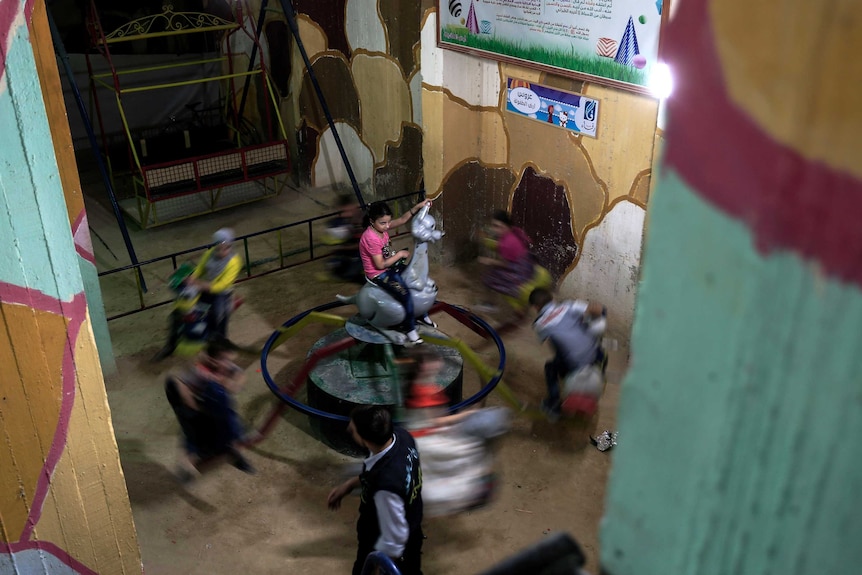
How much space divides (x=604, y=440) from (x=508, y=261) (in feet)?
5.30

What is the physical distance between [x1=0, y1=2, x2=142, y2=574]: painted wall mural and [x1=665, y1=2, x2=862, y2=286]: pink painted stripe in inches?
96.7

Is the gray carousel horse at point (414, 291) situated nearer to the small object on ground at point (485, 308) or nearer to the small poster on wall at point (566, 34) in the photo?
Answer: the small object on ground at point (485, 308)

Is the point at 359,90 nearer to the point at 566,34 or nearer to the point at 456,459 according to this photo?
the point at 566,34

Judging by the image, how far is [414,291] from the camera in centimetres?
571

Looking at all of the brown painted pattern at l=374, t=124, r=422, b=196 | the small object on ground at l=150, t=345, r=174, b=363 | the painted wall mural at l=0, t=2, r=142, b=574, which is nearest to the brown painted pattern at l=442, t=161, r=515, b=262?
the brown painted pattern at l=374, t=124, r=422, b=196

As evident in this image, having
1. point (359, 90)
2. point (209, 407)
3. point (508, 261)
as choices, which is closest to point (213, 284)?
point (209, 407)

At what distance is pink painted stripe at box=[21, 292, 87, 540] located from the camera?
9.84 feet

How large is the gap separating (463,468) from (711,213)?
368cm

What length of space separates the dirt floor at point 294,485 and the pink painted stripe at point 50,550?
1367 mm

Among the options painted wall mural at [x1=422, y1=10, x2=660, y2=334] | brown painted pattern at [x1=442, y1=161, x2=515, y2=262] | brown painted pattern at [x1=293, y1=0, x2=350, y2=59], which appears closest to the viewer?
painted wall mural at [x1=422, y1=10, x2=660, y2=334]

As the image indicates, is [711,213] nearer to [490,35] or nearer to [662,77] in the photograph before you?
[662,77]

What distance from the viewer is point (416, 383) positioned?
564 centimetres

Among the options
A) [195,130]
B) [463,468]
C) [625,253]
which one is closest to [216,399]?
[463,468]

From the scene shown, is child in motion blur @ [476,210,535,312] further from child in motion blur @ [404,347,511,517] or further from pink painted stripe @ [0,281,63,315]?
pink painted stripe @ [0,281,63,315]
